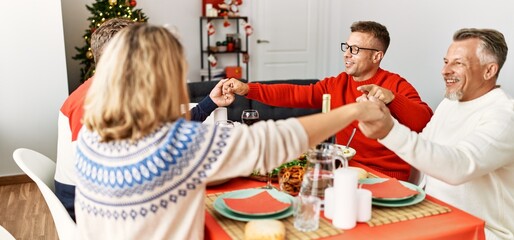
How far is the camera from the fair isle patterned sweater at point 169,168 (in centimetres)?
123

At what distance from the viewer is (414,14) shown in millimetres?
4703

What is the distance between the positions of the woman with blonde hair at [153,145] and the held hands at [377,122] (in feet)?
0.92

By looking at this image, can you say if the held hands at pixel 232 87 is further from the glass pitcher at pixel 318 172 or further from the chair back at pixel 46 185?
the glass pitcher at pixel 318 172

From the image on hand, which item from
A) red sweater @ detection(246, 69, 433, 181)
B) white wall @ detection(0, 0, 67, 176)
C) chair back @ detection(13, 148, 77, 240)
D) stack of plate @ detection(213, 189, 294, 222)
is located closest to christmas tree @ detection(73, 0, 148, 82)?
white wall @ detection(0, 0, 67, 176)

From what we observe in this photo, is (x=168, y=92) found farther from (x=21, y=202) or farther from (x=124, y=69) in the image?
(x=21, y=202)

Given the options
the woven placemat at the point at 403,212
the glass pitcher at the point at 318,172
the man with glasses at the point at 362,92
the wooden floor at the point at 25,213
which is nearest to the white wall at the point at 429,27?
the man with glasses at the point at 362,92

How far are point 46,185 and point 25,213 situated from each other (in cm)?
192

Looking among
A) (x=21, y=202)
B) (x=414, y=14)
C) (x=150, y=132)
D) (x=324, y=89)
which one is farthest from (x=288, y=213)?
(x=414, y=14)

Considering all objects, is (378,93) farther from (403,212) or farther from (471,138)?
(403,212)

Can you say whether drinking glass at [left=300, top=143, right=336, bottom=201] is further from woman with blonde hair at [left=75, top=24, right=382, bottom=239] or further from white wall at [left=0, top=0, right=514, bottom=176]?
white wall at [left=0, top=0, right=514, bottom=176]

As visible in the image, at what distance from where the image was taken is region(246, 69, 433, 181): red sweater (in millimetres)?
2383

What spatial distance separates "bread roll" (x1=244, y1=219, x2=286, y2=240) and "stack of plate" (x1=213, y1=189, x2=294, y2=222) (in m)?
0.09

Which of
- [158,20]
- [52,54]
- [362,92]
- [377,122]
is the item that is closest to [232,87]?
[362,92]

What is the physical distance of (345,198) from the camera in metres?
1.45
